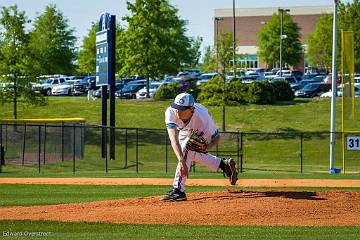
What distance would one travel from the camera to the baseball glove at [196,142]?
46.1 ft

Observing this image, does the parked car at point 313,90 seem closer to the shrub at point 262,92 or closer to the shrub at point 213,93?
the shrub at point 262,92

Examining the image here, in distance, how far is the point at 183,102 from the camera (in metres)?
13.5

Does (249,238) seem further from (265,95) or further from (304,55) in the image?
(304,55)

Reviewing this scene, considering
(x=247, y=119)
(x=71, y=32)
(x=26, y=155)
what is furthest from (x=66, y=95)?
(x=26, y=155)

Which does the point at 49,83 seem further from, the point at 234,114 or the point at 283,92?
the point at 234,114

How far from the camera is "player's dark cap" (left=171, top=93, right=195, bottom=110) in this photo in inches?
531

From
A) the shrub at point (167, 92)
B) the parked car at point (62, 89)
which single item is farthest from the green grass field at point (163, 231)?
the parked car at point (62, 89)

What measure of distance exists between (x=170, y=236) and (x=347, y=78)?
20.6 m

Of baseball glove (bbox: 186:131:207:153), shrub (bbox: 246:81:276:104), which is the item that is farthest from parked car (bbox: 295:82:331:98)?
baseball glove (bbox: 186:131:207:153)

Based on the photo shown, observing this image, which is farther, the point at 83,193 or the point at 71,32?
the point at 71,32

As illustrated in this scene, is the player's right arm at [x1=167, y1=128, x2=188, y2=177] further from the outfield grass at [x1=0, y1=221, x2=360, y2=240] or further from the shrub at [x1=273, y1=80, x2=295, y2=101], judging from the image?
the shrub at [x1=273, y1=80, x2=295, y2=101]

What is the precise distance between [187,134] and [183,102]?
0.74 metres

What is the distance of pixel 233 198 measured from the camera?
14.4 metres

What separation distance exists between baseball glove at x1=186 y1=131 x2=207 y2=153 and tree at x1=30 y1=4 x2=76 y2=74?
57.4 meters
